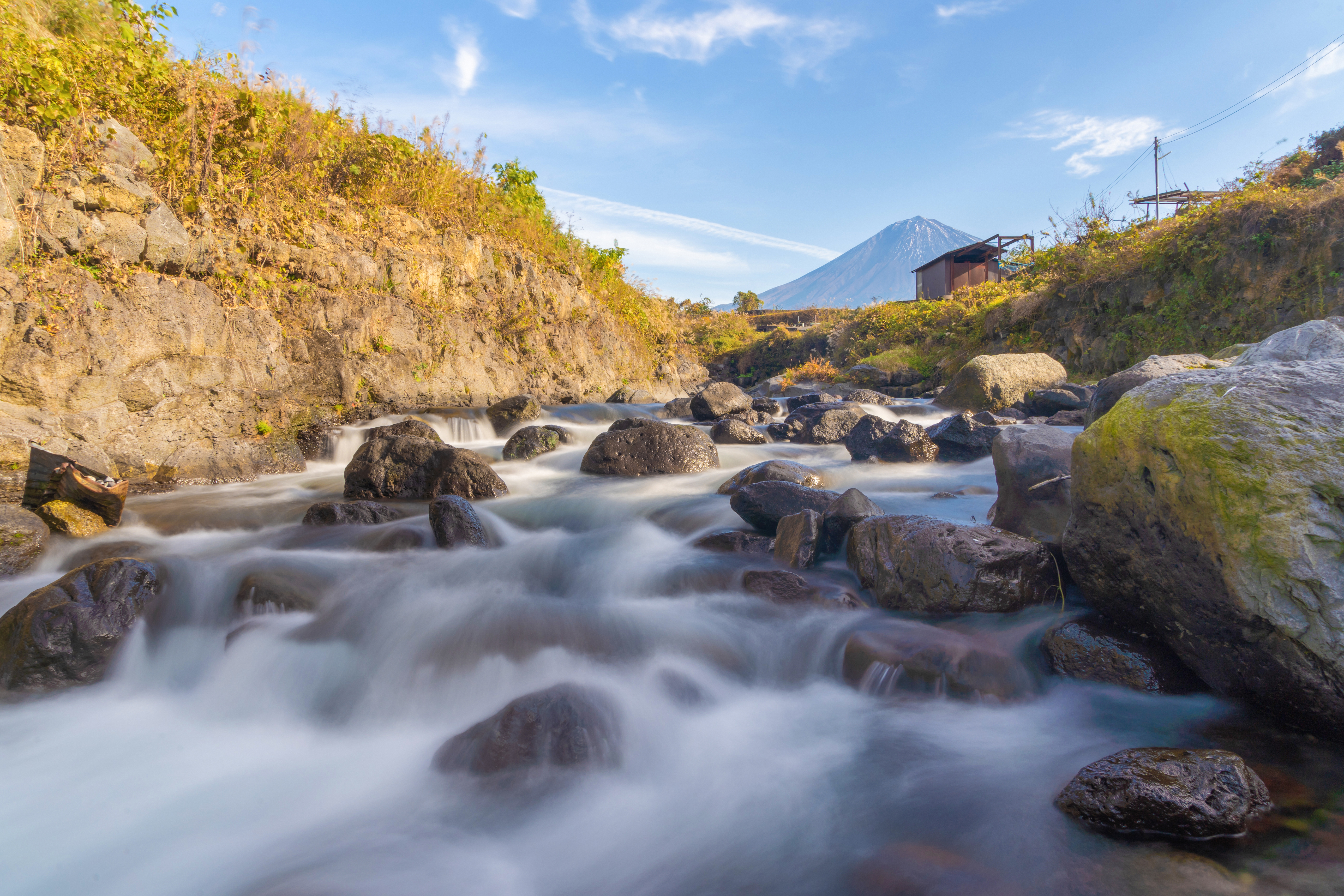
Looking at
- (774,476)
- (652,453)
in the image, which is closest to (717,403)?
(652,453)

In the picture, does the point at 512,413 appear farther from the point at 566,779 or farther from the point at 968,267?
the point at 968,267

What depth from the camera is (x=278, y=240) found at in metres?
8.93

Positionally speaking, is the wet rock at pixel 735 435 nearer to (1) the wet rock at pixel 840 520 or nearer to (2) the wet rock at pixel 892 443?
(2) the wet rock at pixel 892 443

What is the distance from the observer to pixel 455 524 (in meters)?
5.22

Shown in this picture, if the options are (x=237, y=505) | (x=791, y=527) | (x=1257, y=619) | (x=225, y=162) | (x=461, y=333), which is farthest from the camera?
(x=461, y=333)

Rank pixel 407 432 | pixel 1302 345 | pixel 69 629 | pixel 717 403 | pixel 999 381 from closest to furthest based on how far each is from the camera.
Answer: pixel 69 629 → pixel 1302 345 → pixel 407 432 → pixel 999 381 → pixel 717 403

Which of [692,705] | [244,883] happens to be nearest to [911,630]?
[692,705]

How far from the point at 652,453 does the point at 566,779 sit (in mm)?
5222

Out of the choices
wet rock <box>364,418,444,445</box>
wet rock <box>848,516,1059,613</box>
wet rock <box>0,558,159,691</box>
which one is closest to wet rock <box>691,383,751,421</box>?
wet rock <box>364,418,444,445</box>

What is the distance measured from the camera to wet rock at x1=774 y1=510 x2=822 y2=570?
14.5 feet

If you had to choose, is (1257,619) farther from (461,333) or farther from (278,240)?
(461,333)

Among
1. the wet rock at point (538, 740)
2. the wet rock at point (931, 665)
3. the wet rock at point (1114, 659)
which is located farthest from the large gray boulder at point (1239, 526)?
the wet rock at point (538, 740)

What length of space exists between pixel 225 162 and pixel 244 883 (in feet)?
31.4

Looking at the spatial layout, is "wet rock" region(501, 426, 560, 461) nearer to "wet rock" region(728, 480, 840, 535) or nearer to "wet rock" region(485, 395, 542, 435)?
"wet rock" region(485, 395, 542, 435)
